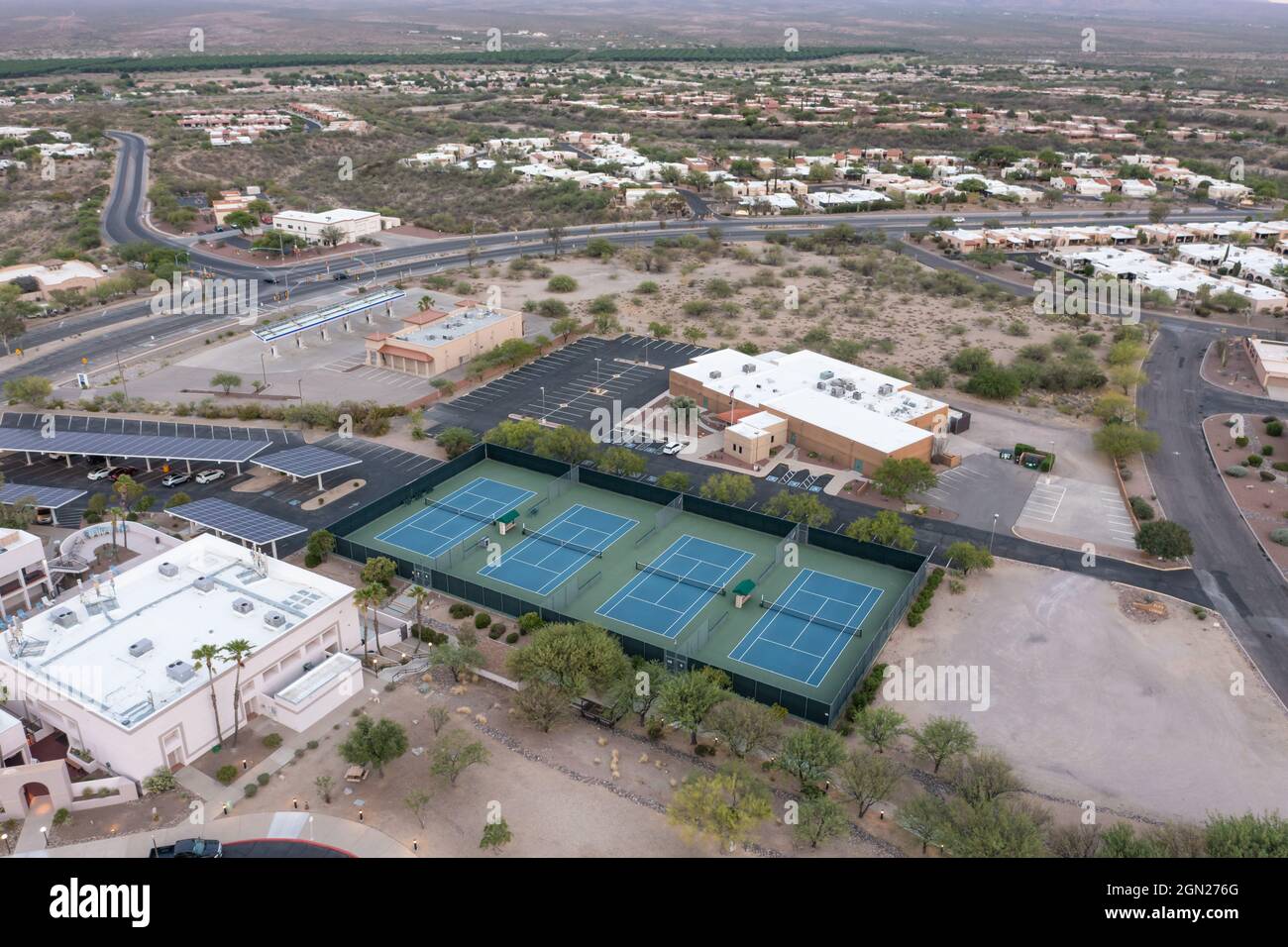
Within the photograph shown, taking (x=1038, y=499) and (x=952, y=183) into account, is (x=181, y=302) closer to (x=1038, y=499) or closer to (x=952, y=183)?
(x=1038, y=499)

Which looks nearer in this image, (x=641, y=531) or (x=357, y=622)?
(x=357, y=622)

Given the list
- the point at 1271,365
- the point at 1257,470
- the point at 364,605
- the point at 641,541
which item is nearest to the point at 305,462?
the point at 364,605

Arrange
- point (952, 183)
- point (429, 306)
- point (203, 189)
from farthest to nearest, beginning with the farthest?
point (952, 183), point (203, 189), point (429, 306)

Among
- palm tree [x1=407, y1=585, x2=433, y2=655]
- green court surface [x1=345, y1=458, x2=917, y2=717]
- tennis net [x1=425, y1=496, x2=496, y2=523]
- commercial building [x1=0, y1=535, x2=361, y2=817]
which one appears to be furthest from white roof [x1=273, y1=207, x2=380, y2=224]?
palm tree [x1=407, y1=585, x2=433, y2=655]

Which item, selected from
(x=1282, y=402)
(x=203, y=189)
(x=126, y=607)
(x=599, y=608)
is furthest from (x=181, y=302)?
(x=1282, y=402)

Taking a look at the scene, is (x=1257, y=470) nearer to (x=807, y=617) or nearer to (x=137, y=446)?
(x=807, y=617)

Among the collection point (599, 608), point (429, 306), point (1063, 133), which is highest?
point (1063, 133)
